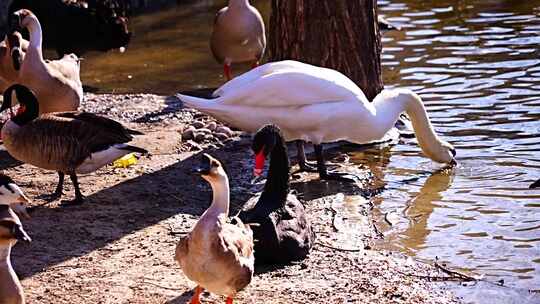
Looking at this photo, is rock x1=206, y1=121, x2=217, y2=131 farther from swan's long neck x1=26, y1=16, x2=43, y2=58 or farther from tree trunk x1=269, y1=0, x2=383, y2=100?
swan's long neck x1=26, y1=16, x2=43, y2=58

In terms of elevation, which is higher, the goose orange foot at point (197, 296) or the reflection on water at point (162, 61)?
the goose orange foot at point (197, 296)

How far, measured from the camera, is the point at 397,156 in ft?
27.6

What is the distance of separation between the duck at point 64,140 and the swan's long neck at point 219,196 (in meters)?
1.95

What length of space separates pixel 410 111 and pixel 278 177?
7.23 feet

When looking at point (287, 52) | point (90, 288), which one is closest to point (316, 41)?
point (287, 52)

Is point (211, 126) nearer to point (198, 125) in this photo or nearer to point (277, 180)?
point (198, 125)

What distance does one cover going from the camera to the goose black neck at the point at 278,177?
6.05 meters

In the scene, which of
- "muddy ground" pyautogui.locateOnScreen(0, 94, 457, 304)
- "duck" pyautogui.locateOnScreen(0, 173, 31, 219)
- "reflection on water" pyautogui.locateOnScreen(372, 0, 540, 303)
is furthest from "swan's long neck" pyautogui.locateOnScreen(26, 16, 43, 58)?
"reflection on water" pyautogui.locateOnScreen(372, 0, 540, 303)

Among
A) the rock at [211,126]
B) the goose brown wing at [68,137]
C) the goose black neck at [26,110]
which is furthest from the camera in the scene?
the rock at [211,126]

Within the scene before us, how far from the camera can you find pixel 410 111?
7973 mm

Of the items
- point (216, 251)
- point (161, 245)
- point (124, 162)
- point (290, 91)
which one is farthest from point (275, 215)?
point (124, 162)

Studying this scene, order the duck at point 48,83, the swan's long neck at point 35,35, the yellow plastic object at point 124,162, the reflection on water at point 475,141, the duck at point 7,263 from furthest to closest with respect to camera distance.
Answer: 1. the swan's long neck at point 35,35
2. the duck at point 48,83
3. the yellow plastic object at point 124,162
4. the reflection on water at point 475,141
5. the duck at point 7,263

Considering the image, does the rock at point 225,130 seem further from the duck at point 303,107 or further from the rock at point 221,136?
the duck at point 303,107

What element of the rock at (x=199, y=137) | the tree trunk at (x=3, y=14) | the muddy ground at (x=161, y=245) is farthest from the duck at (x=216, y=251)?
the tree trunk at (x=3, y=14)
